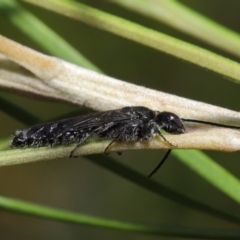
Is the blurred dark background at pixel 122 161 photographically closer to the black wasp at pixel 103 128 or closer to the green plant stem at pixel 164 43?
the black wasp at pixel 103 128

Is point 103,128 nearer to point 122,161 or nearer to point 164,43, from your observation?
point 164,43

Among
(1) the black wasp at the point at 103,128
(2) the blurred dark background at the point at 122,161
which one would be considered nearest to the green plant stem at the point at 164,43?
(1) the black wasp at the point at 103,128

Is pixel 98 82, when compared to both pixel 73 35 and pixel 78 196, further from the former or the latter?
pixel 78 196

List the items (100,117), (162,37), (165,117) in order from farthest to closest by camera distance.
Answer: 1. (100,117)
2. (165,117)
3. (162,37)

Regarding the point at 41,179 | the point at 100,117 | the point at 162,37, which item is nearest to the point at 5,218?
the point at 41,179

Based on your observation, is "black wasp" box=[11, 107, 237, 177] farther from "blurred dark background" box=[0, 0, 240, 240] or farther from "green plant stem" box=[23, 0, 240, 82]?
"blurred dark background" box=[0, 0, 240, 240]

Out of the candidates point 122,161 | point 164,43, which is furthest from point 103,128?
point 122,161
